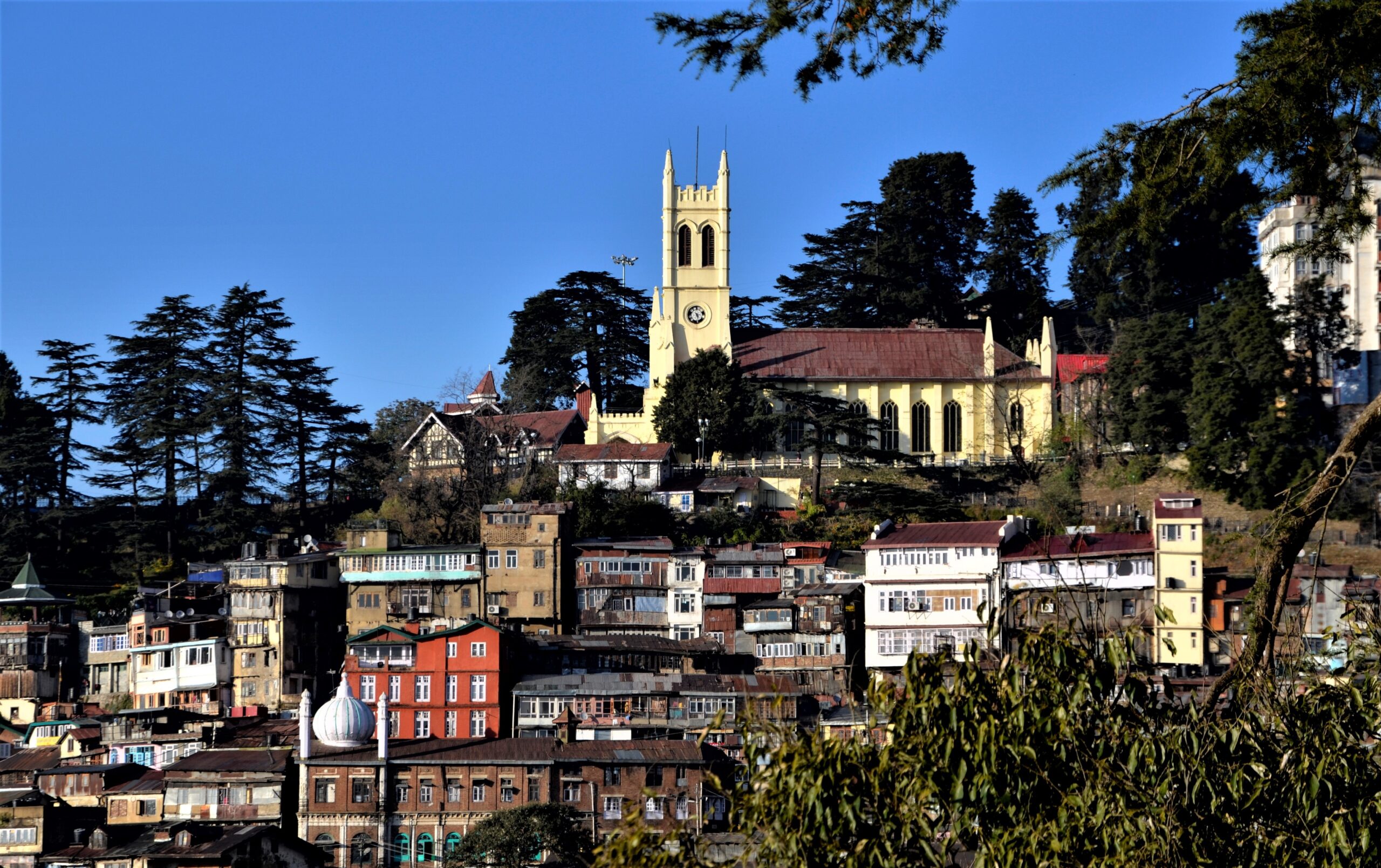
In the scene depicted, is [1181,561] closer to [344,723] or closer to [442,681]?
[442,681]

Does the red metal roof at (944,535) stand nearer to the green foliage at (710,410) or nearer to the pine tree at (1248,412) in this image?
the pine tree at (1248,412)

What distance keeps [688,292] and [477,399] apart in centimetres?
1108

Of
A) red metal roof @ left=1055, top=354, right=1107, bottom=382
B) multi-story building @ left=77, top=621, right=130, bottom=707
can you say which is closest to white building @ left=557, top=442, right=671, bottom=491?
multi-story building @ left=77, top=621, right=130, bottom=707

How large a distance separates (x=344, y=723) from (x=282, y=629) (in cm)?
1041

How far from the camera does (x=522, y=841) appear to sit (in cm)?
4475

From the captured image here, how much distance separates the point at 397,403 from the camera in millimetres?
92125

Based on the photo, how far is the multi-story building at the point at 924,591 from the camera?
5747 cm

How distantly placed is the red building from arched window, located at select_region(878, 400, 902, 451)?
1145 inches

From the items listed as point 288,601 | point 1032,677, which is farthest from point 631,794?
point 1032,677

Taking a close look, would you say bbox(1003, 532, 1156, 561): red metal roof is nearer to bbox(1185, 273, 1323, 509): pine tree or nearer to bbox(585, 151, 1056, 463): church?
bbox(1185, 273, 1323, 509): pine tree

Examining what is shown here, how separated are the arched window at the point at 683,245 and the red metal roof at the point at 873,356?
540 centimetres

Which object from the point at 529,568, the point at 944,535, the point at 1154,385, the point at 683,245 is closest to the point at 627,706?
the point at 529,568

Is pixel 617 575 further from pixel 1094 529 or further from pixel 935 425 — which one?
pixel 935 425

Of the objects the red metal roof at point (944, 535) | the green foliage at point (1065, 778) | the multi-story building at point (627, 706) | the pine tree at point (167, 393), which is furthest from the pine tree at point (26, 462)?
the green foliage at point (1065, 778)
